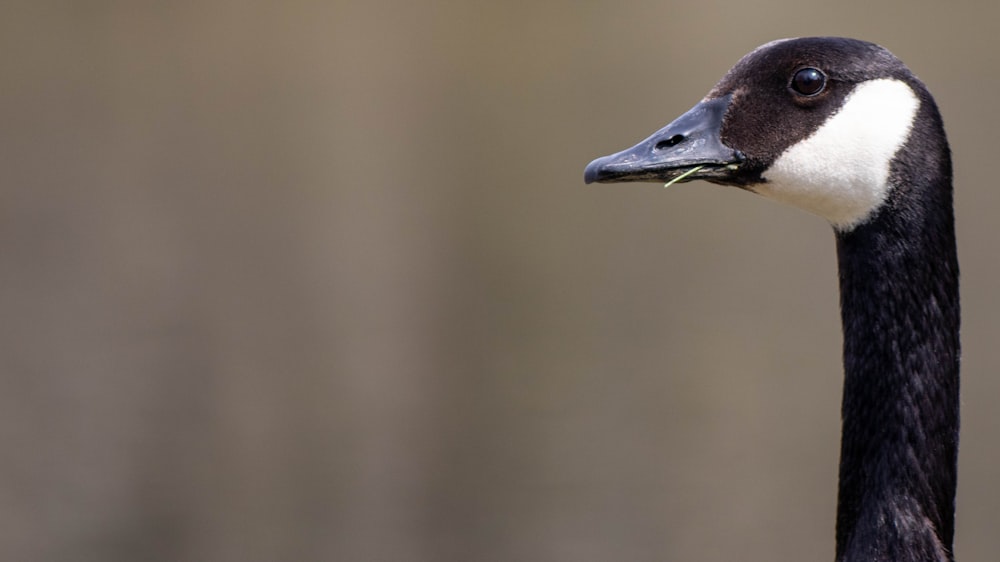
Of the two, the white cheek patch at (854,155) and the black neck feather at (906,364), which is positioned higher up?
the white cheek patch at (854,155)

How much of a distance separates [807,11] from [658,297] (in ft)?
5.21

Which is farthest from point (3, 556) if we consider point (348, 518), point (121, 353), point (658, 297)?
point (658, 297)

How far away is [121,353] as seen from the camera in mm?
4902

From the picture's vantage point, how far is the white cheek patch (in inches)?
79.4

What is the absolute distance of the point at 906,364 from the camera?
2.06 m

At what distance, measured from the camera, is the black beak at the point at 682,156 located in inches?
83.5

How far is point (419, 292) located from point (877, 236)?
11.6 feet

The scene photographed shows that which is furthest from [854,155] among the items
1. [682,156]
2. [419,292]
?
[419,292]

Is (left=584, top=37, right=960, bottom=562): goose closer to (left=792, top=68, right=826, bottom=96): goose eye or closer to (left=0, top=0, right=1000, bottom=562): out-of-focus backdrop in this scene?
(left=792, top=68, right=826, bottom=96): goose eye

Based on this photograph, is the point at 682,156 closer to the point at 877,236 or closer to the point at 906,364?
the point at 877,236

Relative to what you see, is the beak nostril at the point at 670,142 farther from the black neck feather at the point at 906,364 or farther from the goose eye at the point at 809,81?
the black neck feather at the point at 906,364

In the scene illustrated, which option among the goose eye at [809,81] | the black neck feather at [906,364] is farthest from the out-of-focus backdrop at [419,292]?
the goose eye at [809,81]

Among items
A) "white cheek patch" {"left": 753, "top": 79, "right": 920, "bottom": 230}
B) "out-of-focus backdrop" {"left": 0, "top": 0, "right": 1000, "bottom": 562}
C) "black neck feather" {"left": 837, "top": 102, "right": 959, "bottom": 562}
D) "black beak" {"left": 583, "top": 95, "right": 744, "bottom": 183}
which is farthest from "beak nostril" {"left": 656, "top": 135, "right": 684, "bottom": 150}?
"out-of-focus backdrop" {"left": 0, "top": 0, "right": 1000, "bottom": 562}

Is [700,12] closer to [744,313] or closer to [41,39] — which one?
[744,313]
